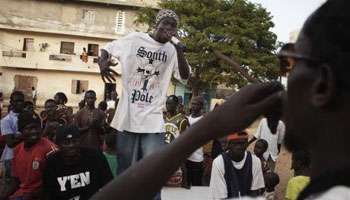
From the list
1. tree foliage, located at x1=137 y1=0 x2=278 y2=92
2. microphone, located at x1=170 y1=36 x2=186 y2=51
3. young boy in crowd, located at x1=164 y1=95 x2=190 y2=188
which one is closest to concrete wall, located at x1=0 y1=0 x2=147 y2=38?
tree foliage, located at x1=137 y1=0 x2=278 y2=92

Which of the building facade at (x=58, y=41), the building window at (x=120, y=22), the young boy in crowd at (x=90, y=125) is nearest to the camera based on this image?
the young boy in crowd at (x=90, y=125)

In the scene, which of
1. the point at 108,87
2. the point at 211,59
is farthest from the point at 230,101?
the point at 108,87

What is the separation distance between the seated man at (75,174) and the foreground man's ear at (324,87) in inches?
155

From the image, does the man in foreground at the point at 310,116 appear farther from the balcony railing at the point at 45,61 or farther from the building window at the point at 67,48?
the building window at the point at 67,48

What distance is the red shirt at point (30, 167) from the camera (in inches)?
211

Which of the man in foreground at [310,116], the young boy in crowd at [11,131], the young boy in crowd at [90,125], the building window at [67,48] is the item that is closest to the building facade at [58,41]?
the building window at [67,48]

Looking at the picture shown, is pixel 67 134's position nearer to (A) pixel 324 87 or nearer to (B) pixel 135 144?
(B) pixel 135 144

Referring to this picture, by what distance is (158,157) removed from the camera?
1.31 meters

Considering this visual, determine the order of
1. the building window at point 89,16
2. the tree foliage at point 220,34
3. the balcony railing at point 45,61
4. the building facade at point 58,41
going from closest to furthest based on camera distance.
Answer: the tree foliage at point 220,34 → the balcony railing at point 45,61 → the building facade at point 58,41 → the building window at point 89,16

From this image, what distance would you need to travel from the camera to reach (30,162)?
541cm

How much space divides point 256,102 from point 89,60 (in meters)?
34.9

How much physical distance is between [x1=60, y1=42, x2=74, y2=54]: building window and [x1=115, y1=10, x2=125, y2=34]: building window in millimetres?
3235

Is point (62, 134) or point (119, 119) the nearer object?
point (119, 119)

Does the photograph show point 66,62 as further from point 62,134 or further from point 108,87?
point 62,134
